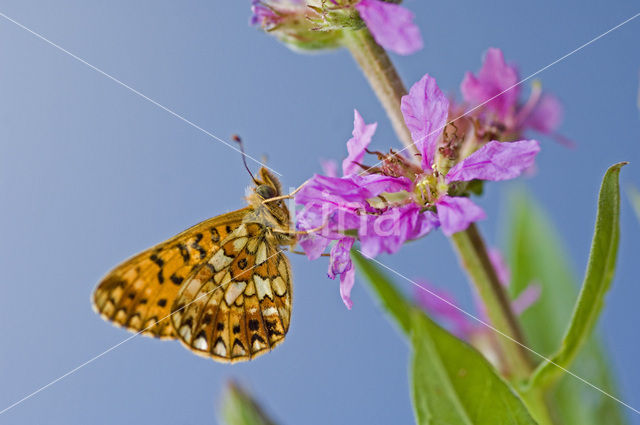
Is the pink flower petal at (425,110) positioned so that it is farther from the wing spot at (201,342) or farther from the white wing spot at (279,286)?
the wing spot at (201,342)

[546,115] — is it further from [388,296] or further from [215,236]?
[215,236]

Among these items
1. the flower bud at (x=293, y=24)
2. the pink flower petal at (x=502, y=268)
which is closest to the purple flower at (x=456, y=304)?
the pink flower petal at (x=502, y=268)

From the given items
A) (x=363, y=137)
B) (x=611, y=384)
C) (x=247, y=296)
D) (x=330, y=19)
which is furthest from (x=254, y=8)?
(x=611, y=384)

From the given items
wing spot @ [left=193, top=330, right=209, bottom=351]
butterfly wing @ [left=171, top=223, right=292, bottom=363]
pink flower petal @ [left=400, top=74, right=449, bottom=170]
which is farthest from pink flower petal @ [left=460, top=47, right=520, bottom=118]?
wing spot @ [left=193, top=330, right=209, bottom=351]

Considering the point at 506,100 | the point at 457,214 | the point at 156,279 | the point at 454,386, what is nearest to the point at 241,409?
A: the point at 156,279

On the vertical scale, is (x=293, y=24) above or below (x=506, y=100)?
above

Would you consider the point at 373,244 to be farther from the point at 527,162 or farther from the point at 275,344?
the point at 275,344
